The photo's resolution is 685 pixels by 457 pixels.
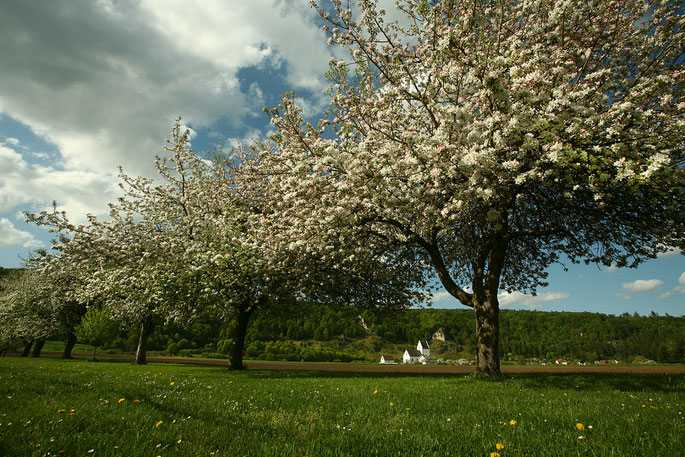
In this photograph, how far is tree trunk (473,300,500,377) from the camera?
44.8 feet

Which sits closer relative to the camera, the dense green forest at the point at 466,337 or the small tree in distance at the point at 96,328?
the small tree in distance at the point at 96,328

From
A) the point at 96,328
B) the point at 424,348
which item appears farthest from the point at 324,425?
the point at 424,348

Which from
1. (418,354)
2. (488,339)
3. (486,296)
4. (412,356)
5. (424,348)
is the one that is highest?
(486,296)

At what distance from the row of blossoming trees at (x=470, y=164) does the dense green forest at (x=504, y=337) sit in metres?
68.4

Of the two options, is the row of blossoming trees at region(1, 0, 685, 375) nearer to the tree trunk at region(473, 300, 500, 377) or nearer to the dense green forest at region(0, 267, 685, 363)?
the tree trunk at region(473, 300, 500, 377)

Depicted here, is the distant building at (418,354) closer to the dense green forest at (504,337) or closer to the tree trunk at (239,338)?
the dense green forest at (504,337)

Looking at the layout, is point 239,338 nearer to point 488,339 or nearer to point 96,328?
point 488,339

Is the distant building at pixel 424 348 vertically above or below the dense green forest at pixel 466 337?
below

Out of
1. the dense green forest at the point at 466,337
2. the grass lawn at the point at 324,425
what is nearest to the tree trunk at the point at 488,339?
the grass lawn at the point at 324,425

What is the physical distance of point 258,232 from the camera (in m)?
15.7

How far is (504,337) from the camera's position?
130m

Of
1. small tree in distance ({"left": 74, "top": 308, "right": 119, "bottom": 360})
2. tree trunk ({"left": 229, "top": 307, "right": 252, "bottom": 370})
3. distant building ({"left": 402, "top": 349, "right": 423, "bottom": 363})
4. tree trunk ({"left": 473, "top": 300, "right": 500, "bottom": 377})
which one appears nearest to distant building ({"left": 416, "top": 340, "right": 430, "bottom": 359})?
distant building ({"left": 402, "top": 349, "right": 423, "bottom": 363})

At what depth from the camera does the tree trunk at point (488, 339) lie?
13.6 m

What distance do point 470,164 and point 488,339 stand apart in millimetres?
8490
